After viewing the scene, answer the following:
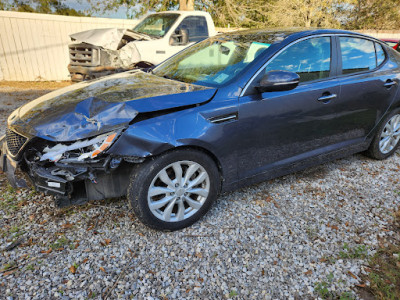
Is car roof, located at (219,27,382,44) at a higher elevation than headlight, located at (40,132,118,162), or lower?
higher

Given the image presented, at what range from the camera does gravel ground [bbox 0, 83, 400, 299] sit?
6.79 ft

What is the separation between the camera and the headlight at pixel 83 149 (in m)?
2.17

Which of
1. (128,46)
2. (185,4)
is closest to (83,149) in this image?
(128,46)

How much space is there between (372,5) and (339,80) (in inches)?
879

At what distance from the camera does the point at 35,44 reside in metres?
9.70

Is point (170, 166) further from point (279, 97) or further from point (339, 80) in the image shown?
point (339, 80)

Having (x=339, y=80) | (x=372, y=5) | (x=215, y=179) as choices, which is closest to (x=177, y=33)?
(x=339, y=80)

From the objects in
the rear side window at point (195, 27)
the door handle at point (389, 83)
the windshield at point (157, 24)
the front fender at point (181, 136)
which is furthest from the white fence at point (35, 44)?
the door handle at point (389, 83)

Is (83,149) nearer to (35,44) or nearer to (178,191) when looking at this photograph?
(178,191)

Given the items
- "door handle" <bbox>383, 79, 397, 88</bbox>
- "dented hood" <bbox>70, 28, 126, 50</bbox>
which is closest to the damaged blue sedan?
"door handle" <bbox>383, 79, 397, 88</bbox>

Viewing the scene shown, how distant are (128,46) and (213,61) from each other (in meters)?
4.18

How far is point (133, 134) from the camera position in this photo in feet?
7.24

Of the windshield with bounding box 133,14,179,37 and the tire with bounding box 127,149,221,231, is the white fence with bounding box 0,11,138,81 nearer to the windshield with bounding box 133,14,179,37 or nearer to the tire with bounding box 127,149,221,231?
the windshield with bounding box 133,14,179,37

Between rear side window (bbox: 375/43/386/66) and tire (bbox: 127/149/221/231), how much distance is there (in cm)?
262
